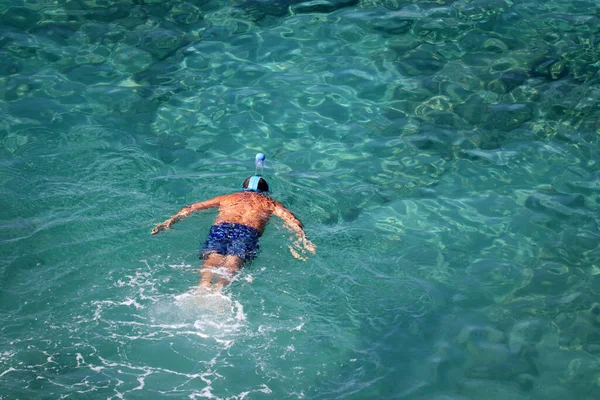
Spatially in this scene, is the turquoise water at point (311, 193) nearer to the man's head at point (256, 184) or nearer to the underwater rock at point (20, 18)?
the underwater rock at point (20, 18)

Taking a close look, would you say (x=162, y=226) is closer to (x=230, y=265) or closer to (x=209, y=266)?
(x=209, y=266)

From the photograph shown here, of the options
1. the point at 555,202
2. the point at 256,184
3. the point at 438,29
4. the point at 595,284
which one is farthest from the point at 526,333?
the point at 438,29

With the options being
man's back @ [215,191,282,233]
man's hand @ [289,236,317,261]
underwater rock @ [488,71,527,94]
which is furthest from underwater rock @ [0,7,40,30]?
underwater rock @ [488,71,527,94]

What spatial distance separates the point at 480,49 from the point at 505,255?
15.9 feet

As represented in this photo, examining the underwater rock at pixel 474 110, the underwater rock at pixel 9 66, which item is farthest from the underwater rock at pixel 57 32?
the underwater rock at pixel 474 110

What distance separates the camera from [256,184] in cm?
870

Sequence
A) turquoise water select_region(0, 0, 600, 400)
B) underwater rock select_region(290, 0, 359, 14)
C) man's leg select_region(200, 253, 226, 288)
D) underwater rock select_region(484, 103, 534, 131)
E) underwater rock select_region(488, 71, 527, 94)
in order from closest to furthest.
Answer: turquoise water select_region(0, 0, 600, 400)
man's leg select_region(200, 253, 226, 288)
underwater rock select_region(484, 103, 534, 131)
underwater rock select_region(488, 71, 527, 94)
underwater rock select_region(290, 0, 359, 14)

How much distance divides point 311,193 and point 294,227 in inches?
42.9

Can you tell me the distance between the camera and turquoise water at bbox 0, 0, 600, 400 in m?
6.54

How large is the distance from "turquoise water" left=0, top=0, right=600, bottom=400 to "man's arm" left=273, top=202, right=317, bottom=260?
17cm

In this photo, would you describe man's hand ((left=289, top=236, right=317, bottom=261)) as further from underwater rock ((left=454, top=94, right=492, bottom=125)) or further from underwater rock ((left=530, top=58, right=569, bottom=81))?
underwater rock ((left=530, top=58, right=569, bottom=81))

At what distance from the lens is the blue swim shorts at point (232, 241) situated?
25.0 feet

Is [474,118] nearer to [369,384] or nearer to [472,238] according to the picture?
[472,238]

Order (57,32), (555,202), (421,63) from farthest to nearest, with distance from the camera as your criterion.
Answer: (57,32) < (421,63) < (555,202)
